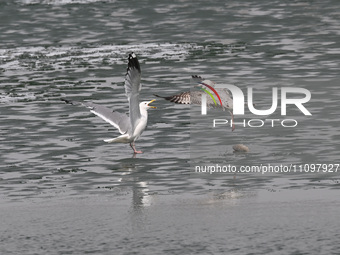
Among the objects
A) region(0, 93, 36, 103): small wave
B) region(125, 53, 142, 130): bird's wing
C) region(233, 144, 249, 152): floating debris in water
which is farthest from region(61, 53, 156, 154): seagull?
region(0, 93, 36, 103): small wave

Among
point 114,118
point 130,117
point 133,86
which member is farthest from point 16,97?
point 133,86

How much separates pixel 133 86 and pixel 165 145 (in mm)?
1985

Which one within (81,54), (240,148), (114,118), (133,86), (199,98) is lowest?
(240,148)

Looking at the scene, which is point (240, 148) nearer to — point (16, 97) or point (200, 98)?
point (200, 98)

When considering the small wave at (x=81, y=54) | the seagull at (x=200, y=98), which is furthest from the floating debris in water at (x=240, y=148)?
the small wave at (x=81, y=54)

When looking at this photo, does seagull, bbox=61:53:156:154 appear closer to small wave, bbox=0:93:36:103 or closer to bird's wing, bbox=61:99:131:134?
bird's wing, bbox=61:99:131:134

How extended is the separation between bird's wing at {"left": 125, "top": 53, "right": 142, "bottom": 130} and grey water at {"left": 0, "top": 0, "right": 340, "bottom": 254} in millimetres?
758

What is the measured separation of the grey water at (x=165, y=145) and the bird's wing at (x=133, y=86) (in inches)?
29.9

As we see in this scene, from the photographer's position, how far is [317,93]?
2669 cm

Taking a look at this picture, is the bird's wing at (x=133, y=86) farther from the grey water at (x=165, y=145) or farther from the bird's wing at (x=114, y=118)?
the grey water at (x=165, y=145)

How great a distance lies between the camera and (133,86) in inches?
795

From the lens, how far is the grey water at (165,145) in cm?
1496

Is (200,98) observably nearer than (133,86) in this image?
No

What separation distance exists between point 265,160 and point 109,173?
2886 millimetres
